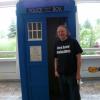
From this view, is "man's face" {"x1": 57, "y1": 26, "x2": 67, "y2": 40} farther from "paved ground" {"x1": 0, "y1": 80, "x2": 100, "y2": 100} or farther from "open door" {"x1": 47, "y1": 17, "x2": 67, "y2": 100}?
"paved ground" {"x1": 0, "y1": 80, "x2": 100, "y2": 100}

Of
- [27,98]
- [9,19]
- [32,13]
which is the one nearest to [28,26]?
[32,13]

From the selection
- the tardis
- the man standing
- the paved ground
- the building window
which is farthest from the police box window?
the building window

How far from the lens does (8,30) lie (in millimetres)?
6559

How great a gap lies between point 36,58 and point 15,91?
1619 millimetres

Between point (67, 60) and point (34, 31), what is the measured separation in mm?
810

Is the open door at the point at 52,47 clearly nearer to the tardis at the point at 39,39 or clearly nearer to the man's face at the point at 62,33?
the tardis at the point at 39,39

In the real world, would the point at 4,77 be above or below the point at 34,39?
below

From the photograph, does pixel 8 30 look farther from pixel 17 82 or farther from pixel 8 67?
pixel 17 82

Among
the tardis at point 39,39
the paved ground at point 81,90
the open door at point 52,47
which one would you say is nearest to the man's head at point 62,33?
the tardis at point 39,39

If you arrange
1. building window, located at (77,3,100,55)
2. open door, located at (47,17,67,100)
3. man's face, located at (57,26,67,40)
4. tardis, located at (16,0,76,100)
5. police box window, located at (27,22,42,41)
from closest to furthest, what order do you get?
man's face, located at (57,26,67,40), tardis, located at (16,0,76,100), police box window, located at (27,22,42,41), open door, located at (47,17,67,100), building window, located at (77,3,100,55)

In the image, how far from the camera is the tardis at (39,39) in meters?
4.06

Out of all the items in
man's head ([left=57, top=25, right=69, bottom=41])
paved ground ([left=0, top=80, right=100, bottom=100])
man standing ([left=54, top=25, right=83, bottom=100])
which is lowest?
paved ground ([left=0, top=80, right=100, bottom=100])

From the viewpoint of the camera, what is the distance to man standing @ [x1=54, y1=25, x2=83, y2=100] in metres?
3.76

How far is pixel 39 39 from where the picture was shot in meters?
4.20
